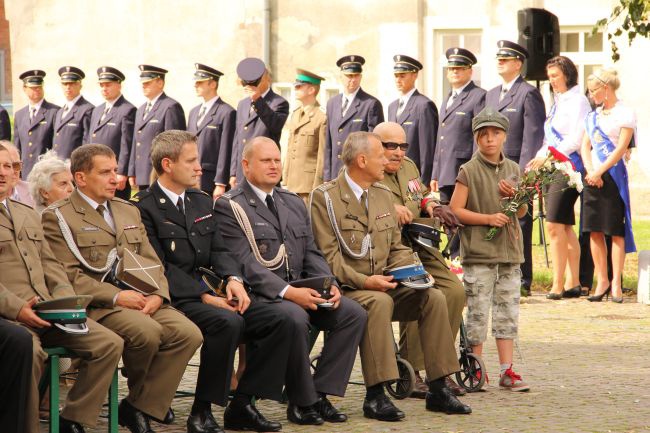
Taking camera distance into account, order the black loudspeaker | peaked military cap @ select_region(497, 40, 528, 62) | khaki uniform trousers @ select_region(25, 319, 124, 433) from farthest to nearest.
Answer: the black loudspeaker → peaked military cap @ select_region(497, 40, 528, 62) → khaki uniform trousers @ select_region(25, 319, 124, 433)

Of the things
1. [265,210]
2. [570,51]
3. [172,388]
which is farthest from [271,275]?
[570,51]

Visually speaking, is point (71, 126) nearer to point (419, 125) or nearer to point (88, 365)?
point (419, 125)

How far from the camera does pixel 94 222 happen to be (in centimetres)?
715

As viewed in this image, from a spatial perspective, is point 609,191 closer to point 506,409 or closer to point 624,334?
point 624,334

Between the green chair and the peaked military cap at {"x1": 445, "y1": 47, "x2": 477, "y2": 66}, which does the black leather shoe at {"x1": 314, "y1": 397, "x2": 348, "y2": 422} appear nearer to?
the green chair

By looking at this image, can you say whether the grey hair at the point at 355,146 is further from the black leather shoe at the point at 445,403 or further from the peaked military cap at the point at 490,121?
the black leather shoe at the point at 445,403

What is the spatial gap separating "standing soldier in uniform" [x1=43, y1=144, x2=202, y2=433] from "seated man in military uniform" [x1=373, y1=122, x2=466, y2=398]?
190cm

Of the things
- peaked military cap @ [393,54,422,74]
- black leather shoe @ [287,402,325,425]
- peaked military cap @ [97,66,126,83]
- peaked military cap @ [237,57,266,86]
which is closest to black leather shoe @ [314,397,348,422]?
black leather shoe @ [287,402,325,425]

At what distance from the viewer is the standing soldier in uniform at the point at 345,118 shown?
14.5 meters

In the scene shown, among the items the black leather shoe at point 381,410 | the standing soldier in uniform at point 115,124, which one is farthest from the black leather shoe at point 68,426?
the standing soldier in uniform at point 115,124

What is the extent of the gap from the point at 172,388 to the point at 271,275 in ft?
3.16

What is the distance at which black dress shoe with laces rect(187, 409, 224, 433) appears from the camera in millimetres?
7051

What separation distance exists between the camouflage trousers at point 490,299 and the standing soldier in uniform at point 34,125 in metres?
8.96

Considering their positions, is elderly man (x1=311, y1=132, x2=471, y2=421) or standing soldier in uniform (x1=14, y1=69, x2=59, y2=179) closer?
elderly man (x1=311, y1=132, x2=471, y2=421)
